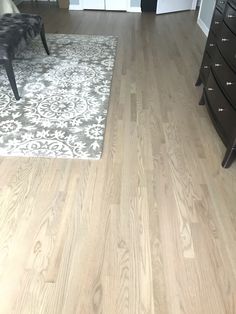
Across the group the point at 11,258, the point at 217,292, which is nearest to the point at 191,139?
the point at 217,292

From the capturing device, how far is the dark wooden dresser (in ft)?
5.57

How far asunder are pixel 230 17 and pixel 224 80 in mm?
429

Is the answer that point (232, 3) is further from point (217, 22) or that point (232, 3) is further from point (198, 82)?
point (198, 82)

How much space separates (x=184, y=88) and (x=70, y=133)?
4.38 ft

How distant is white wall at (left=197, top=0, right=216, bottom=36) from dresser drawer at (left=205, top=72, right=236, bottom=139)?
2357 millimetres

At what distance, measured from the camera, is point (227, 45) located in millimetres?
1821

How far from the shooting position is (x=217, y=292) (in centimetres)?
115

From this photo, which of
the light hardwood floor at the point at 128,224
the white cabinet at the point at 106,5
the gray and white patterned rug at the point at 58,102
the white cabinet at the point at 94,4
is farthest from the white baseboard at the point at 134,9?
the light hardwood floor at the point at 128,224

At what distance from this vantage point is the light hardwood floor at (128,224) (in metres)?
1.13

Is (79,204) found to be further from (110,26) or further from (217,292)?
(110,26)

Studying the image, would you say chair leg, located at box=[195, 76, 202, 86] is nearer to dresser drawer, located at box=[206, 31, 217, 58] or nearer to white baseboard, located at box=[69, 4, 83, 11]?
dresser drawer, located at box=[206, 31, 217, 58]

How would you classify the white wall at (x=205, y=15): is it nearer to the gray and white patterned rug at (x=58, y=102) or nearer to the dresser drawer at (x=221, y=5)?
the gray and white patterned rug at (x=58, y=102)

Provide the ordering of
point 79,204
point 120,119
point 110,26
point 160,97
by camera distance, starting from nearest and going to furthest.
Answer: point 79,204, point 120,119, point 160,97, point 110,26

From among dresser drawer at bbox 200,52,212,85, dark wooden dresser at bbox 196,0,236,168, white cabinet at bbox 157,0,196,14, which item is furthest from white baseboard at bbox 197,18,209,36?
dark wooden dresser at bbox 196,0,236,168
